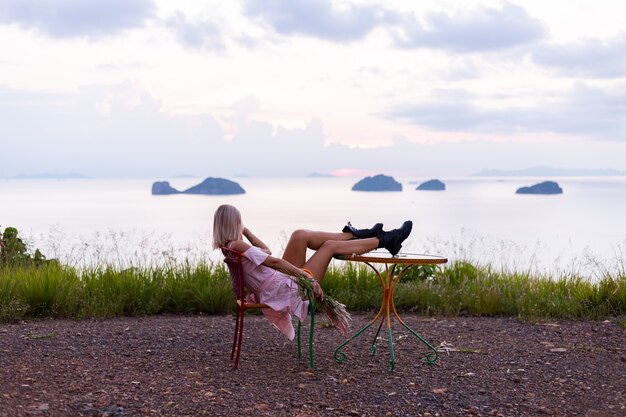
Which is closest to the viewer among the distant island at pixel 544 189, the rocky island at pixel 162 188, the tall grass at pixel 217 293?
the tall grass at pixel 217 293

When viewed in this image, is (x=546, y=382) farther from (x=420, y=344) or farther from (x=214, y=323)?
(x=214, y=323)

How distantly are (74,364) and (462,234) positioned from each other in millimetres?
5841

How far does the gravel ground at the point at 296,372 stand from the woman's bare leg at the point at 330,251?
0.71 meters

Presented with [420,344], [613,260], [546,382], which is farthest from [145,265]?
[613,260]

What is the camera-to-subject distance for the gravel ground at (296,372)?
3805mm

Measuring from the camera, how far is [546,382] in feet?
14.6

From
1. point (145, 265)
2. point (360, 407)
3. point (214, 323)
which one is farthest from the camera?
point (145, 265)

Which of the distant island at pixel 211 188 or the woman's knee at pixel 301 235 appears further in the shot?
the distant island at pixel 211 188

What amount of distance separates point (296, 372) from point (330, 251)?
0.93 metres

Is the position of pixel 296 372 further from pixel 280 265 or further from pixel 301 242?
pixel 301 242

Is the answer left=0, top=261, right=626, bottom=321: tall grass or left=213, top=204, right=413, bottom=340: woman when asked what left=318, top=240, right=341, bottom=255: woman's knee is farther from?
left=0, top=261, right=626, bottom=321: tall grass

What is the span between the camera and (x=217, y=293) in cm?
680

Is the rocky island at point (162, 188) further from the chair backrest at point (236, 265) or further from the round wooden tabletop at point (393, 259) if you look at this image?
the chair backrest at point (236, 265)

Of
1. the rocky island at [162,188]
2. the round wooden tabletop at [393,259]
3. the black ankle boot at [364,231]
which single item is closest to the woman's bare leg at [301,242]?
the black ankle boot at [364,231]
